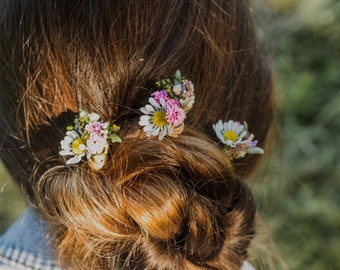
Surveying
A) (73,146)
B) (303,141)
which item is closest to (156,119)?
(73,146)

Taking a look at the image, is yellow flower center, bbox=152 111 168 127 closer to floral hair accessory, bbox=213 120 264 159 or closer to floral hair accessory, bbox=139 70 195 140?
floral hair accessory, bbox=139 70 195 140

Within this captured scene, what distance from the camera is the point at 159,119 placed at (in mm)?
634

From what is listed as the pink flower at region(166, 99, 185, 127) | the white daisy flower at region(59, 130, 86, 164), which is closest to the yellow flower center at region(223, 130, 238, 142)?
the pink flower at region(166, 99, 185, 127)

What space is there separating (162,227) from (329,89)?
1.33 m

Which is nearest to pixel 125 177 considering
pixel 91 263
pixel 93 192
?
pixel 93 192

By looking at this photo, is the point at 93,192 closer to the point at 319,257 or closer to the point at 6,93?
the point at 6,93

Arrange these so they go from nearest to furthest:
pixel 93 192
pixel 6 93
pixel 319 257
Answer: pixel 93 192
pixel 6 93
pixel 319 257

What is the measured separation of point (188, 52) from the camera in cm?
71

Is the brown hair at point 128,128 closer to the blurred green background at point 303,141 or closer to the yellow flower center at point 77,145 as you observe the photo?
the yellow flower center at point 77,145

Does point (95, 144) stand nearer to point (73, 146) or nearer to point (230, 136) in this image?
point (73, 146)

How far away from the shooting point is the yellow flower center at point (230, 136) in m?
0.71

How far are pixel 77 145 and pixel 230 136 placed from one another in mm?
218

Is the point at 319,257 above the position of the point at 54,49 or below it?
below

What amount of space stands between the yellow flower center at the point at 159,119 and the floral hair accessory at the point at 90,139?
5 centimetres
